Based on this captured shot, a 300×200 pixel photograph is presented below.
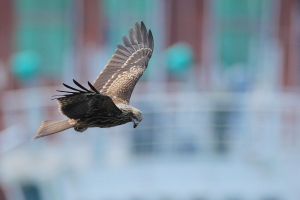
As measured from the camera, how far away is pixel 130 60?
27.6 feet

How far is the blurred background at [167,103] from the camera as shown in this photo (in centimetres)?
1478

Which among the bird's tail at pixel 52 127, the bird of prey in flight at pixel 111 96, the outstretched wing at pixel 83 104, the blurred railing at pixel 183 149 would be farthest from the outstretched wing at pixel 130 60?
the blurred railing at pixel 183 149

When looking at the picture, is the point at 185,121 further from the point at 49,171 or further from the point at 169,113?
the point at 49,171

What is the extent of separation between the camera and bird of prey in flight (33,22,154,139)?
21.1 feet

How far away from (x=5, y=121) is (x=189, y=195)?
14.2 ft

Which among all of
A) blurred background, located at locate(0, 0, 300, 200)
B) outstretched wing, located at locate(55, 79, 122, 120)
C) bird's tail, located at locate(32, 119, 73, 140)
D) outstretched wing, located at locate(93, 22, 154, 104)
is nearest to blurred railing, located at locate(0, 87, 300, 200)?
blurred background, located at locate(0, 0, 300, 200)

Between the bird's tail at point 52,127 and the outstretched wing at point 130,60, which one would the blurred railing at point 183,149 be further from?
the bird's tail at point 52,127

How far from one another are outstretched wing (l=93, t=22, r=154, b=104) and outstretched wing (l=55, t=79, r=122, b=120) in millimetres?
1375

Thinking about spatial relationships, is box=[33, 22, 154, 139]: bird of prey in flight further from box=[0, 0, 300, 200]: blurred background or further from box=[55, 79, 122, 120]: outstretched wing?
box=[0, 0, 300, 200]: blurred background

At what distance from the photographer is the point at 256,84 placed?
1780 centimetres

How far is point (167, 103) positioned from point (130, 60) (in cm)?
685

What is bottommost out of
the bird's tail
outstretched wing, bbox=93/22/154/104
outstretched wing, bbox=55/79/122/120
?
the bird's tail

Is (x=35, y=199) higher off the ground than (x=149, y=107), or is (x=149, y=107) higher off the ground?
(x=149, y=107)

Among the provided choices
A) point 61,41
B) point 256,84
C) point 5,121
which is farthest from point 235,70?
point 5,121
